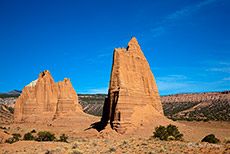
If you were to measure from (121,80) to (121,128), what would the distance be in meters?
8.70

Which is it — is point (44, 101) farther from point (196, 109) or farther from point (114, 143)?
point (196, 109)

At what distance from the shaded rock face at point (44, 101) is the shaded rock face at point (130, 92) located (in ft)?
75.2

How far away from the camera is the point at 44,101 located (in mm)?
62844

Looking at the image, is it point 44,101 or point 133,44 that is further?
point 44,101

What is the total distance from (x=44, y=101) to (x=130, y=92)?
35.2 metres

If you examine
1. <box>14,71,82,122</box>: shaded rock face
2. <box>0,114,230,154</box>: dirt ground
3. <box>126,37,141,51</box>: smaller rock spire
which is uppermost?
<box>126,37,141,51</box>: smaller rock spire

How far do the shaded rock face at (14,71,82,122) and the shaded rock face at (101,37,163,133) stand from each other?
2293cm

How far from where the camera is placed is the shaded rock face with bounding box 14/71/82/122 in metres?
59.0

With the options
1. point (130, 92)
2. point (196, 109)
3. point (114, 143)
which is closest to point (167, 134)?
point (114, 143)

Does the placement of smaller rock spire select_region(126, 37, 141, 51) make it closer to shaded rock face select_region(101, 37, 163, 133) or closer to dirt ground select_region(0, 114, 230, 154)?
shaded rock face select_region(101, 37, 163, 133)

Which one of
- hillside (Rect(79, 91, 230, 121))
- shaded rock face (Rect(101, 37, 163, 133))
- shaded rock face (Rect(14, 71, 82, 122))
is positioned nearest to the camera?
shaded rock face (Rect(101, 37, 163, 133))

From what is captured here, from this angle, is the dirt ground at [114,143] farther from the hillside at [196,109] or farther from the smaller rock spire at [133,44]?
the hillside at [196,109]

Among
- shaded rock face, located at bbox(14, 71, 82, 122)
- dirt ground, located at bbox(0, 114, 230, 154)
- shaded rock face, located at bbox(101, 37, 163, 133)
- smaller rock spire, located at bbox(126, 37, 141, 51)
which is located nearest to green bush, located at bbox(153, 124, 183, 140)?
dirt ground, located at bbox(0, 114, 230, 154)

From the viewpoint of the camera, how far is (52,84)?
66.4 m
